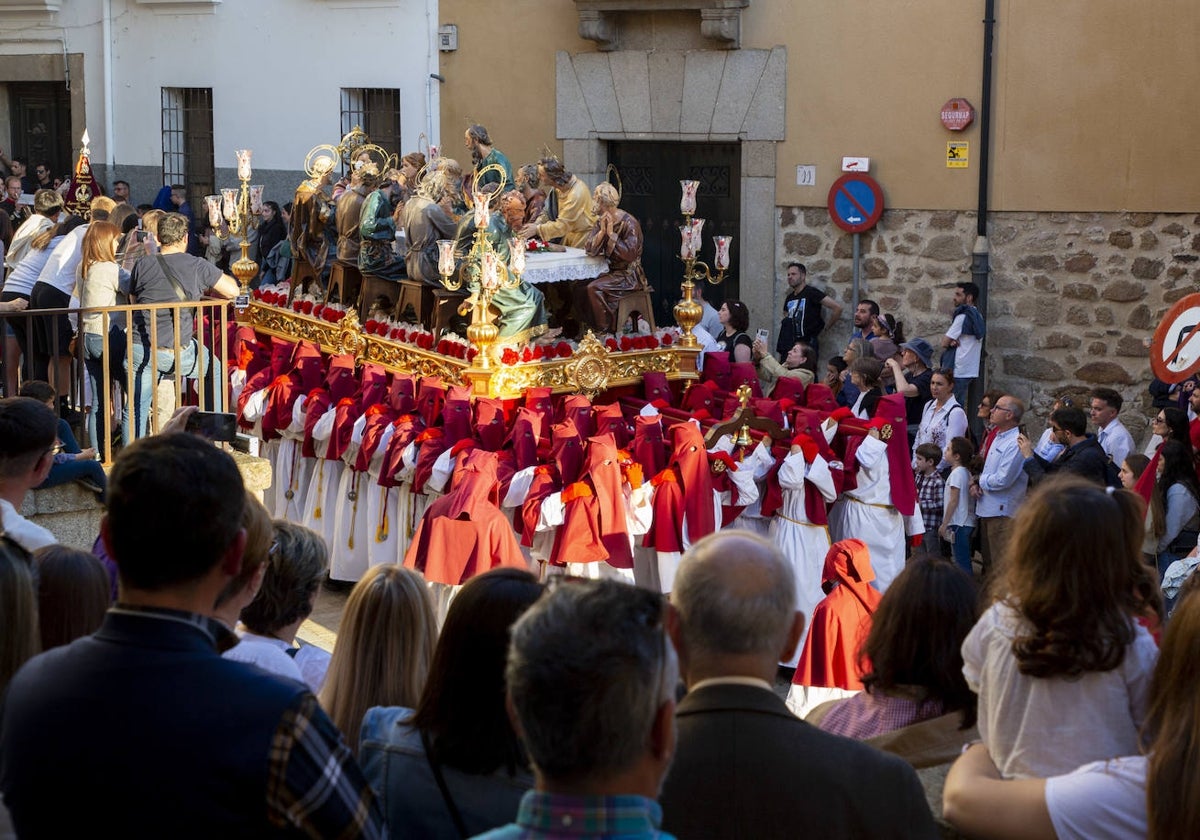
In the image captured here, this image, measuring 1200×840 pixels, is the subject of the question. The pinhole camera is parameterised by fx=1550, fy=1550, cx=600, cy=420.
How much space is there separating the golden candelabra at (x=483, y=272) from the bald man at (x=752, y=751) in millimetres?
7191

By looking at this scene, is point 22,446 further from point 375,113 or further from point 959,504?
point 375,113

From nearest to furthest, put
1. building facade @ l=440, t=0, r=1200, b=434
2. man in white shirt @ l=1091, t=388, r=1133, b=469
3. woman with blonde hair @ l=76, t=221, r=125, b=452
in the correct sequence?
woman with blonde hair @ l=76, t=221, r=125, b=452 < man in white shirt @ l=1091, t=388, r=1133, b=469 < building facade @ l=440, t=0, r=1200, b=434

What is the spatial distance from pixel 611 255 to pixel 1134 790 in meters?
8.27

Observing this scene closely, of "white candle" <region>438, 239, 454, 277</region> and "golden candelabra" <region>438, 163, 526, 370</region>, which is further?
"white candle" <region>438, 239, 454, 277</region>

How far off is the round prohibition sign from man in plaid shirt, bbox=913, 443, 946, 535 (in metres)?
2.06

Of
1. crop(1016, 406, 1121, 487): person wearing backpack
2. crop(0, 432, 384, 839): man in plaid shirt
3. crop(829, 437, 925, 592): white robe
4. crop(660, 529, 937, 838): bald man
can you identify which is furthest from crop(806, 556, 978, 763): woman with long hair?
crop(1016, 406, 1121, 487): person wearing backpack

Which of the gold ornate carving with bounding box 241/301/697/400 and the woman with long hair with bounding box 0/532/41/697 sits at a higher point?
the woman with long hair with bounding box 0/532/41/697

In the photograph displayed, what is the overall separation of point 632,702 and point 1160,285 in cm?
1126

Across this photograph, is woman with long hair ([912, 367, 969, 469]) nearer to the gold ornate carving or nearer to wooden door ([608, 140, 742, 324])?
the gold ornate carving

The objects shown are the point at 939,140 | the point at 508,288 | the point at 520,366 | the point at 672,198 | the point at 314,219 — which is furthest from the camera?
the point at 672,198

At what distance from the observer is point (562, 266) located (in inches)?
421

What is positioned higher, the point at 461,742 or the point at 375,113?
the point at 375,113

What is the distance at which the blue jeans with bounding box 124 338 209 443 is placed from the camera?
8055 mm

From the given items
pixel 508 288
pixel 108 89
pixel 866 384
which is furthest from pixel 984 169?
pixel 108 89
